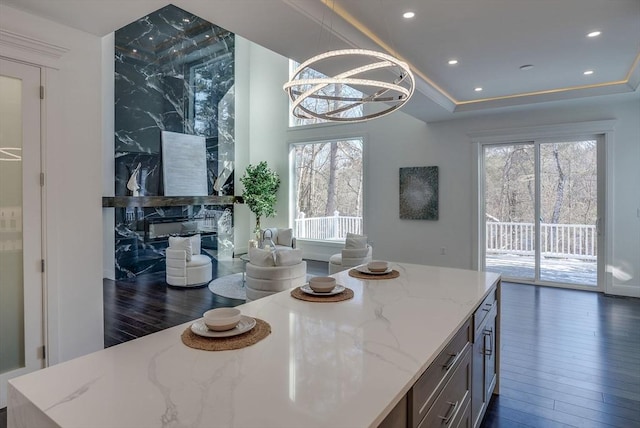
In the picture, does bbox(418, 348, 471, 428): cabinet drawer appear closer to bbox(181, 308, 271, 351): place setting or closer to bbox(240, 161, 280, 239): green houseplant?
bbox(181, 308, 271, 351): place setting

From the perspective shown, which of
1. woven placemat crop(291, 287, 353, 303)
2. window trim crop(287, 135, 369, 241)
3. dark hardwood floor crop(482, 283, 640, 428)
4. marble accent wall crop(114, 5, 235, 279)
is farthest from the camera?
window trim crop(287, 135, 369, 241)

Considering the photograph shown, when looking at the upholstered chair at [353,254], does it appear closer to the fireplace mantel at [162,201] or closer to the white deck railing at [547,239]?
the white deck railing at [547,239]

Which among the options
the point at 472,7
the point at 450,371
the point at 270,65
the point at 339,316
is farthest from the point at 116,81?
the point at 450,371

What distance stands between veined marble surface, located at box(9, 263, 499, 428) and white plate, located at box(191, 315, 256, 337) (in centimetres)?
9

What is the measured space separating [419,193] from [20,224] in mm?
6025

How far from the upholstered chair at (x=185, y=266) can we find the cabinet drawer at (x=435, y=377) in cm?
489

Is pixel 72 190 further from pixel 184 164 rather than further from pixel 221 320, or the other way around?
pixel 184 164

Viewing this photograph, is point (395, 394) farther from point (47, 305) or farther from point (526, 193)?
point (526, 193)

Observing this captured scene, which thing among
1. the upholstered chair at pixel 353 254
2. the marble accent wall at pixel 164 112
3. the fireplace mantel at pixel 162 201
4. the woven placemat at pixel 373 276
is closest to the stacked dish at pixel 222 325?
the woven placemat at pixel 373 276

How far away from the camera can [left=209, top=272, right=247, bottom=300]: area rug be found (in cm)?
541

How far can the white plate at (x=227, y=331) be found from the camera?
1.45 meters

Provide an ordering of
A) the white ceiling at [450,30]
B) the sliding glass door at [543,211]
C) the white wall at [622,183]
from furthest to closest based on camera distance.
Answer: the sliding glass door at [543,211] → the white wall at [622,183] → the white ceiling at [450,30]

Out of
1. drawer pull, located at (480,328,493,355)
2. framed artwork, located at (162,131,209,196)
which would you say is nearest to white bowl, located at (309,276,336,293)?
drawer pull, located at (480,328,493,355)

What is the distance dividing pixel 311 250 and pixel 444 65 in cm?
516
